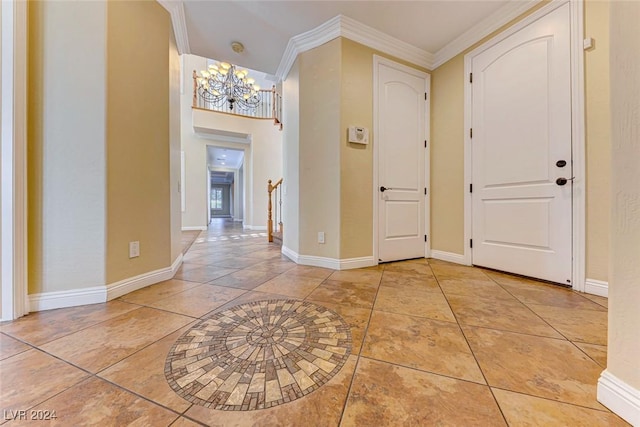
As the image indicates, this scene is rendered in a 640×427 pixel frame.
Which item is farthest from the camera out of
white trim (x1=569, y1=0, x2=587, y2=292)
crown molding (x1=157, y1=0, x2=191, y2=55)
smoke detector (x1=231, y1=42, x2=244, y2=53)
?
smoke detector (x1=231, y1=42, x2=244, y2=53)

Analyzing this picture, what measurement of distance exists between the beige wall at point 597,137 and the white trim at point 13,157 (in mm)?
3771

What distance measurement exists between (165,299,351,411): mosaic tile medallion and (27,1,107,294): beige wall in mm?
1073

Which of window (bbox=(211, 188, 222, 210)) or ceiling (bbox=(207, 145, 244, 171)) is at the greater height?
ceiling (bbox=(207, 145, 244, 171))

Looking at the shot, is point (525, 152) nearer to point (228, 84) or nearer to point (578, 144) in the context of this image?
point (578, 144)

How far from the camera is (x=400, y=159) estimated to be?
2822 millimetres

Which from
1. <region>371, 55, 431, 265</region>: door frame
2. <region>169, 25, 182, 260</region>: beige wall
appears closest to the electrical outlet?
<region>169, 25, 182, 260</region>: beige wall

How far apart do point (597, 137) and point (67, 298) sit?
3836mm

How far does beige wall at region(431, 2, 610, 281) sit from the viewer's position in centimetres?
171

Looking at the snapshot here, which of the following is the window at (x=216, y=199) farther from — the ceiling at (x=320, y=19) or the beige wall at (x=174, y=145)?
the beige wall at (x=174, y=145)

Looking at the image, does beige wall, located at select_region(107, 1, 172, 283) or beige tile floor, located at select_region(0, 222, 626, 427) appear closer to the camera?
beige tile floor, located at select_region(0, 222, 626, 427)

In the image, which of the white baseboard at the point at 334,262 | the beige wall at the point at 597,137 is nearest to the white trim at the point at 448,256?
the white baseboard at the point at 334,262

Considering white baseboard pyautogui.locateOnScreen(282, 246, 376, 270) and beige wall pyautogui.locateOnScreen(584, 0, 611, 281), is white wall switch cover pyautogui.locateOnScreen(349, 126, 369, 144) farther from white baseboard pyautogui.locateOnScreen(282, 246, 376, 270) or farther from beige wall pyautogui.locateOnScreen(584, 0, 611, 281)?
beige wall pyautogui.locateOnScreen(584, 0, 611, 281)

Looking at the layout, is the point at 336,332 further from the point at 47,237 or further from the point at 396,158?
the point at 396,158

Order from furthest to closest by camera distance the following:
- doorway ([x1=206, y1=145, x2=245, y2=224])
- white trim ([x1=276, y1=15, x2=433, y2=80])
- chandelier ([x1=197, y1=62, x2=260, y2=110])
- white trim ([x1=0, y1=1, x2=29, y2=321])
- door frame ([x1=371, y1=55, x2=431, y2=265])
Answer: doorway ([x1=206, y1=145, x2=245, y2=224]) < chandelier ([x1=197, y1=62, x2=260, y2=110]) < door frame ([x1=371, y1=55, x2=431, y2=265]) < white trim ([x1=276, y1=15, x2=433, y2=80]) < white trim ([x1=0, y1=1, x2=29, y2=321])
